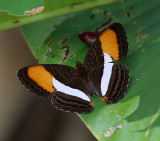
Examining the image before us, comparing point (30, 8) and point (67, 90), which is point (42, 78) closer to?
point (67, 90)

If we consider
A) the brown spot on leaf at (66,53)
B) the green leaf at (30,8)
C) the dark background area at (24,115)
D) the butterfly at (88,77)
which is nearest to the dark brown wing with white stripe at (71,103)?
the butterfly at (88,77)

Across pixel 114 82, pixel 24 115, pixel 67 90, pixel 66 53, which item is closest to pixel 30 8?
pixel 66 53

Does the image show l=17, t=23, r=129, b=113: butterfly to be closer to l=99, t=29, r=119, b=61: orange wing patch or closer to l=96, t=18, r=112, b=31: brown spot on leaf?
l=99, t=29, r=119, b=61: orange wing patch

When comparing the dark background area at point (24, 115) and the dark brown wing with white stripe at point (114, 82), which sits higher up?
the dark brown wing with white stripe at point (114, 82)

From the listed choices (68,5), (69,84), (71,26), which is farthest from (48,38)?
(69,84)

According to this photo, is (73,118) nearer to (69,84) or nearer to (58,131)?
(58,131)

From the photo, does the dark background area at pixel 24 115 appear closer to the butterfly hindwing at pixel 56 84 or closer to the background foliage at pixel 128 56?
the background foliage at pixel 128 56

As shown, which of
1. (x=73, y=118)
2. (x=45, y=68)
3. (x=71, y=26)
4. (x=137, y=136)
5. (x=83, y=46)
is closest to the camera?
(x=137, y=136)
